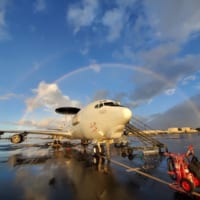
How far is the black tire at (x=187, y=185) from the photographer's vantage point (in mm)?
6750

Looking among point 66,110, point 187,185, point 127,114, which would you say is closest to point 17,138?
point 127,114

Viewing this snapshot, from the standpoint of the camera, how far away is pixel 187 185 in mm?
6922

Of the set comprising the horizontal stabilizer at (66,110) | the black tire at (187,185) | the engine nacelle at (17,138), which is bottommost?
the black tire at (187,185)

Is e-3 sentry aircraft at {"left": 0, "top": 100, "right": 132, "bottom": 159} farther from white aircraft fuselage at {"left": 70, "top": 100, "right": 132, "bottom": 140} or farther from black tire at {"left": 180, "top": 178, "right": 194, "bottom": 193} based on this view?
black tire at {"left": 180, "top": 178, "right": 194, "bottom": 193}

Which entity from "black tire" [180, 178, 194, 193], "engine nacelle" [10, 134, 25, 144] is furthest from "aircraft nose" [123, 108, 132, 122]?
"engine nacelle" [10, 134, 25, 144]

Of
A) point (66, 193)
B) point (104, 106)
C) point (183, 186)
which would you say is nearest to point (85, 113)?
point (104, 106)

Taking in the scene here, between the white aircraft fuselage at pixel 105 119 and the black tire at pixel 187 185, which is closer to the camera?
the black tire at pixel 187 185

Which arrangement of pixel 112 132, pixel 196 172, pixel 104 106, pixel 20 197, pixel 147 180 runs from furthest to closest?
pixel 104 106 < pixel 112 132 < pixel 147 180 < pixel 20 197 < pixel 196 172

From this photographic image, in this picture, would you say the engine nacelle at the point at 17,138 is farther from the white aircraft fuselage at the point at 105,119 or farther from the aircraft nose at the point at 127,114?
the aircraft nose at the point at 127,114

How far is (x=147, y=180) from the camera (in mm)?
9555

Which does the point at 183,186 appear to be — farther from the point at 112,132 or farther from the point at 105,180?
the point at 112,132

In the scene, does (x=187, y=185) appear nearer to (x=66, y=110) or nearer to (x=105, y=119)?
(x=105, y=119)

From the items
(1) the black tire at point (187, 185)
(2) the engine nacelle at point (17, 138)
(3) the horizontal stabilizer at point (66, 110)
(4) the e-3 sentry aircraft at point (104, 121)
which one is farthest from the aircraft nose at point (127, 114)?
(3) the horizontal stabilizer at point (66, 110)

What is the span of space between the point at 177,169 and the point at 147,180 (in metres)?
2.41
